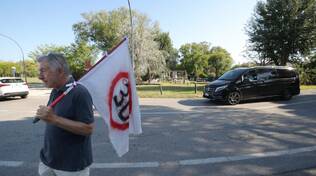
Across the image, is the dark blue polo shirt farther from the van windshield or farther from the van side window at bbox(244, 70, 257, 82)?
the van side window at bbox(244, 70, 257, 82)

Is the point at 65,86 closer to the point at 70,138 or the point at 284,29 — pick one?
the point at 70,138

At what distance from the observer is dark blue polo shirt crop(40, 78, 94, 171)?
7.77 feet

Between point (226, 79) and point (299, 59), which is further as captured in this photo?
point (299, 59)

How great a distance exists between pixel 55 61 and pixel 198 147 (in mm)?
4280

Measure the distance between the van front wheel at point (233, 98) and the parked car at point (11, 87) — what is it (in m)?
12.6

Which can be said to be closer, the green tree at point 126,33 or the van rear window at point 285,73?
the van rear window at point 285,73

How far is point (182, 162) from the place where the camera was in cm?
513

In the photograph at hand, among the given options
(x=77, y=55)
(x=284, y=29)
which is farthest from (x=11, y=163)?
(x=77, y=55)

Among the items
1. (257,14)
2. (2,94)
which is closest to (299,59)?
(257,14)

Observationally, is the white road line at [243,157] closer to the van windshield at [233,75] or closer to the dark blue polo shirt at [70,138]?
the dark blue polo shirt at [70,138]

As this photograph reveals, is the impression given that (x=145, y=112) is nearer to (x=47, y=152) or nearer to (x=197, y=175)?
(x=197, y=175)

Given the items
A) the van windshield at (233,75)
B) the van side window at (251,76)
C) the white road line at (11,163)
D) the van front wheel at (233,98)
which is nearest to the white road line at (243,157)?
the white road line at (11,163)

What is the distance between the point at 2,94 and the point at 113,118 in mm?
16371

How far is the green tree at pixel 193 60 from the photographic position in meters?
83.6
